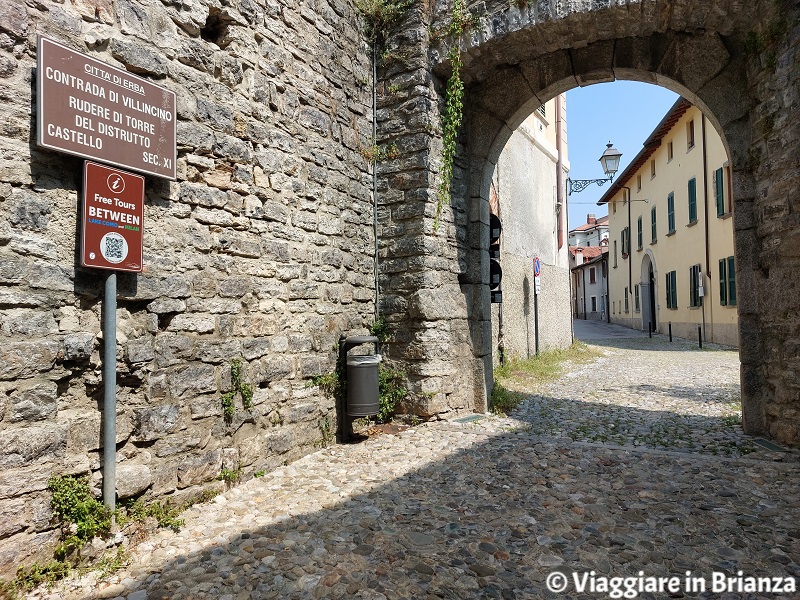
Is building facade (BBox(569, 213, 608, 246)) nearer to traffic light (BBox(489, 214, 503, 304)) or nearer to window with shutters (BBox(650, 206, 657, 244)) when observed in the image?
window with shutters (BBox(650, 206, 657, 244))

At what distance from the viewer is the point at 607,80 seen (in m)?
5.41

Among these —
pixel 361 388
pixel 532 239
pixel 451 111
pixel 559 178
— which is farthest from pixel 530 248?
pixel 361 388

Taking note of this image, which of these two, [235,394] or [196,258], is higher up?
[196,258]

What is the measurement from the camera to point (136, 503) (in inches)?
110

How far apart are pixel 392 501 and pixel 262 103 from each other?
2885mm

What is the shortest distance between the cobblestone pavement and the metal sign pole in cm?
37

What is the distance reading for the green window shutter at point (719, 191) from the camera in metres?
13.8

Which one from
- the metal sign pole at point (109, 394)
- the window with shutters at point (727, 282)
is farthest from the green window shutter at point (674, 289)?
the metal sign pole at point (109, 394)

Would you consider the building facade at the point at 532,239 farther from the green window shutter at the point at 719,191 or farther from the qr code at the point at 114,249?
the qr code at the point at 114,249

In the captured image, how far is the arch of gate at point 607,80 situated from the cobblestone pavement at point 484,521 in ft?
2.55

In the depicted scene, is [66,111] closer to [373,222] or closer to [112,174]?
[112,174]

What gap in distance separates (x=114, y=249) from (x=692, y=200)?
1698 cm

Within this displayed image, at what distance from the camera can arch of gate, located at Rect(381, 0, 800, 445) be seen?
13.6 feet

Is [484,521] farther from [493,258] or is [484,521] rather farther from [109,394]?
[493,258]
